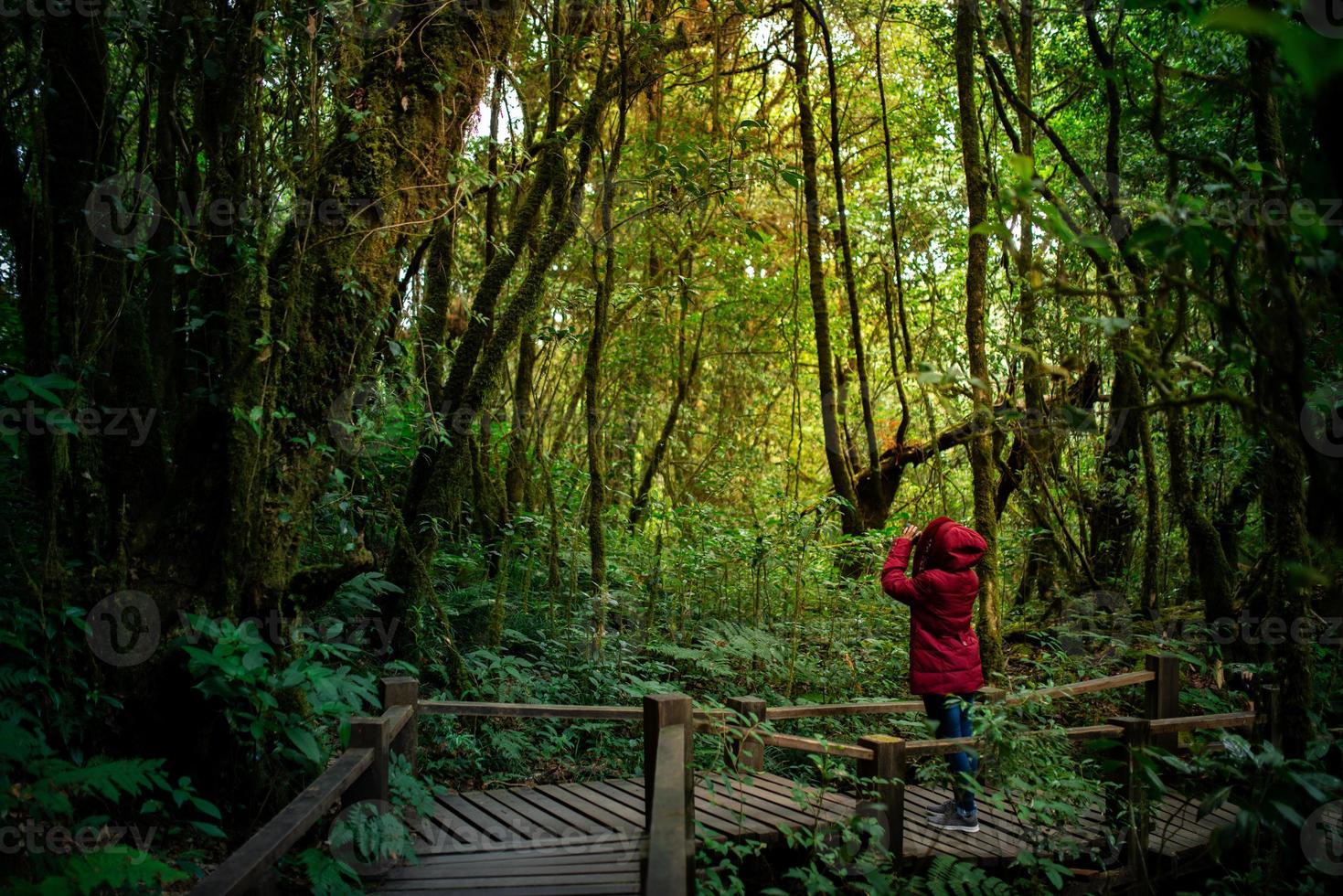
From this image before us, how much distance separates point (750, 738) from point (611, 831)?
1186 mm

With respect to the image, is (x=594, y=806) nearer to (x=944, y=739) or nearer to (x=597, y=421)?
(x=944, y=739)

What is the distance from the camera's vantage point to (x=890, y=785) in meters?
4.89

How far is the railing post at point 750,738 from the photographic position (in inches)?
197

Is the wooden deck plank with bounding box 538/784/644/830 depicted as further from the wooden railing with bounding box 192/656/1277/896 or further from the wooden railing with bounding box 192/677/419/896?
the wooden railing with bounding box 192/677/419/896

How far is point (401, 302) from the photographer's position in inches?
300

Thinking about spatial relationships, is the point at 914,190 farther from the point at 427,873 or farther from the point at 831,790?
the point at 427,873

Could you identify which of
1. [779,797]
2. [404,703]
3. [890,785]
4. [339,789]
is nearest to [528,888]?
[339,789]

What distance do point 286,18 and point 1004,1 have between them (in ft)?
23.0

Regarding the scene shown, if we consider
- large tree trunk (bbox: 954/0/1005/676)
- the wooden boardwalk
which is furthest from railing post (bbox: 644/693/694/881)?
large tree trunk (bbox: 954/0/1005/676)

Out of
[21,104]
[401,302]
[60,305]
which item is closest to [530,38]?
[401,302]

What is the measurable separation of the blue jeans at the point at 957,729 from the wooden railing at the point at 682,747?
21 centimetres

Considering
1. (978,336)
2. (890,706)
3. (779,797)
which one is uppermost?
(978,336)

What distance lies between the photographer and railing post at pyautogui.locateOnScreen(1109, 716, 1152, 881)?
4293mm

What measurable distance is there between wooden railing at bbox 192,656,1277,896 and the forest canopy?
0.30 meters
